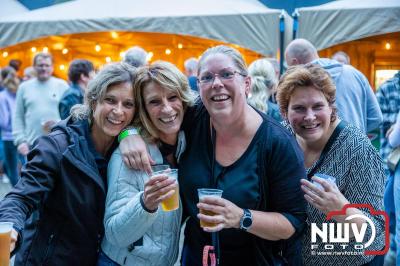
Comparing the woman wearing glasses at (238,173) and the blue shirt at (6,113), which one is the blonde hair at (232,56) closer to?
the woman wearing glasses at (238,173)

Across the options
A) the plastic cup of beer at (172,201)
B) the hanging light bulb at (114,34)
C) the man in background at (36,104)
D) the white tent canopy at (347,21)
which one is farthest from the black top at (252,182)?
the hanging light bulb at (114,34)

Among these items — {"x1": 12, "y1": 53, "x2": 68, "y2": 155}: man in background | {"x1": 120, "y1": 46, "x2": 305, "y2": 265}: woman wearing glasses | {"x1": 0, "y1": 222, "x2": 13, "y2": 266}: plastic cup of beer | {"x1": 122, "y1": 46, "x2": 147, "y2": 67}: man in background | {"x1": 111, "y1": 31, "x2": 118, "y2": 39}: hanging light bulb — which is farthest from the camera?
{"x1": 111, "y1": 31, "x2": 118, "y2": 39}: hanging light bulb

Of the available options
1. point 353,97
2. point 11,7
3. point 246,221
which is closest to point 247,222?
point 246,221

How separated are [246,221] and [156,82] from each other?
2.75 feet

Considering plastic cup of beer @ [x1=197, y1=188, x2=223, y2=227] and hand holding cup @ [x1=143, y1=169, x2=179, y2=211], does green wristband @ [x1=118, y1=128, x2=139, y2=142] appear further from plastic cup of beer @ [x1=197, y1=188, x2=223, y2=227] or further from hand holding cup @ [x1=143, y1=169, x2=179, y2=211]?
plastic cup of beer @ [x1=197, y1=188, x2=223, y2=227]

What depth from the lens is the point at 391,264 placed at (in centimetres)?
435

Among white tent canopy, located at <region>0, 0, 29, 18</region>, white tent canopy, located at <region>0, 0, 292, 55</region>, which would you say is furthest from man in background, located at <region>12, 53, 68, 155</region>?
white tent canopy, located at <region>0, 0, 29, 18</region>

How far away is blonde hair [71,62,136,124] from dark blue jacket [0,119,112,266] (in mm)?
257

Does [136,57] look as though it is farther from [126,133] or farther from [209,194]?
[209,194]

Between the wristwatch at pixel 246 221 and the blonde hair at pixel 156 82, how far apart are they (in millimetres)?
673

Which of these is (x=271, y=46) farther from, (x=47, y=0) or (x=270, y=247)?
(x=47, y=0)

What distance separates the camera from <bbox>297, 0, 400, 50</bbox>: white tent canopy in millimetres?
6879

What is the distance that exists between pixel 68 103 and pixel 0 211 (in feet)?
11.0

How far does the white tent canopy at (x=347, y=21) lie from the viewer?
688cm
